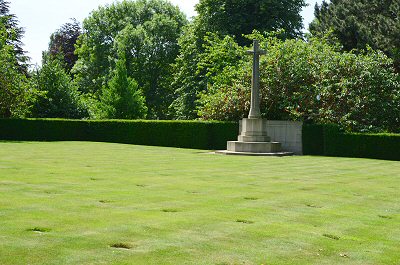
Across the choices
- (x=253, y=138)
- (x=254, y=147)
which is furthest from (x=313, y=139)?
(x=254, y=147)

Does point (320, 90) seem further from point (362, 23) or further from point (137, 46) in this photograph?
point (137, 46)

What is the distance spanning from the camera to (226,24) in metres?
44.8

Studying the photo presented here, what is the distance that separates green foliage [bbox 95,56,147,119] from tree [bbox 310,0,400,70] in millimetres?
17400

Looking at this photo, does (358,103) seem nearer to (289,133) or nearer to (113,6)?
(289,133)

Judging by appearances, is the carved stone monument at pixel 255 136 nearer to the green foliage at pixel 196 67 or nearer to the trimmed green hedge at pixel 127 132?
the trimmed green hedge at pixel 127 132

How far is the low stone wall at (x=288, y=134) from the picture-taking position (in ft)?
98.7

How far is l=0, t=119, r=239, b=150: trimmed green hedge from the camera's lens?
3241 cm

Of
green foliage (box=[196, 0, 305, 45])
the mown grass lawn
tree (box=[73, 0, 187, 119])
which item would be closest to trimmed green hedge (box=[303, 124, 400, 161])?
the mown grass lawn

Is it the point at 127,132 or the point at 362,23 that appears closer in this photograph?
the point at 127,132

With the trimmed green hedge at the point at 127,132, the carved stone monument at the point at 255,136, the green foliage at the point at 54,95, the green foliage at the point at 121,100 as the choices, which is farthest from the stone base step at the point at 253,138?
the green foliage at the point at 121,100

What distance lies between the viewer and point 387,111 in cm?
3081

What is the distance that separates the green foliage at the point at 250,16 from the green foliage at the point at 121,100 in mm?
9728

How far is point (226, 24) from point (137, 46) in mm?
15234

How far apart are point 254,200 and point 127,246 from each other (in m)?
4.45
